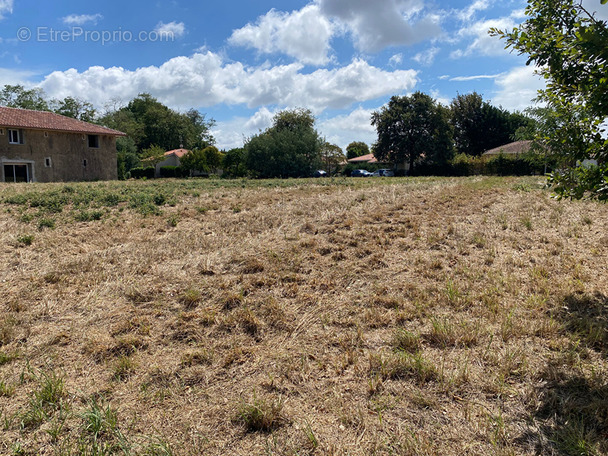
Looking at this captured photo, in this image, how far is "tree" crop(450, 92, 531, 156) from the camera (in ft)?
180

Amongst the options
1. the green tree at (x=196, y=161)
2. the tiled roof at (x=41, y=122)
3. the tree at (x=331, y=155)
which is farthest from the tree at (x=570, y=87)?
the green tree at (x=196, y=161)

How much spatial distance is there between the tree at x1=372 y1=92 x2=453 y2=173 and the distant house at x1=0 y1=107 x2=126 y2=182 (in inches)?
1292

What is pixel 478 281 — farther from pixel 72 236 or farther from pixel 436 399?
pixel 72 236

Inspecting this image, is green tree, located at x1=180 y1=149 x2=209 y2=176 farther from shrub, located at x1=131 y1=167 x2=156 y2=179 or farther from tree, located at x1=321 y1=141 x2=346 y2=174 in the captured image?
tree, located at x1=321 y1=141 x2=346 y2=174

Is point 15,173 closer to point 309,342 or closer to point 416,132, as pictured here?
point 309,342

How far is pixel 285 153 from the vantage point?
4266 cm

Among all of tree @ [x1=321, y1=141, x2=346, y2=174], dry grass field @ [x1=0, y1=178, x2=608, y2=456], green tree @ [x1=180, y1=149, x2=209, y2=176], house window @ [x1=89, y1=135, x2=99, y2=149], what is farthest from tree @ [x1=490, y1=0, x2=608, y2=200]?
green tree @ [x1=180, y1=149, x2=209, y2=176]

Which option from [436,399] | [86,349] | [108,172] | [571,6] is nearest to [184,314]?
[86,349]

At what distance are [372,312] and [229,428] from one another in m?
2.26

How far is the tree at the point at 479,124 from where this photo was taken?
180 feet

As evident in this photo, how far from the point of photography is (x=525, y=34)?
4.03 meters

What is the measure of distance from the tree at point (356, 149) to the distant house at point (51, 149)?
50970 millimetres

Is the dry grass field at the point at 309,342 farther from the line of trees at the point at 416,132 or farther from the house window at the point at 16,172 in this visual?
the line of trees at the point at 416,132

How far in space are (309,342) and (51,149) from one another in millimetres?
38485
